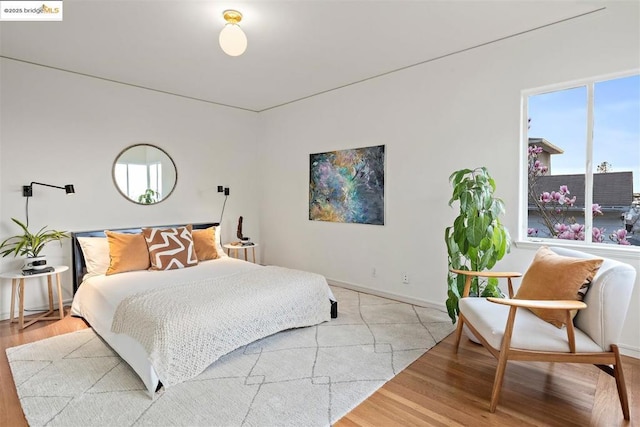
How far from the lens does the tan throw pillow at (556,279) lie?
2036 millimetres

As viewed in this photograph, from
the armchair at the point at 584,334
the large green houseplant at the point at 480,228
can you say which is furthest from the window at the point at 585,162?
the armchair at the point at 584,334

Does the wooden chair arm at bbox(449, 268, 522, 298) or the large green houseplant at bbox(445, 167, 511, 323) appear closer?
the wooden chair arm at bbox(449, 268, 522, 298)

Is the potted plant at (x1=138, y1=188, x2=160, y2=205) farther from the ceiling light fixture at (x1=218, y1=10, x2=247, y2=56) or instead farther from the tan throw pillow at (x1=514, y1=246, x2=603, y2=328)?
the tan throw pillow at (x1=514, y1=246, x2=603, y2=328)

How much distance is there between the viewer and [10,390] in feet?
7.09

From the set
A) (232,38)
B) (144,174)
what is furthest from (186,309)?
(144,174)

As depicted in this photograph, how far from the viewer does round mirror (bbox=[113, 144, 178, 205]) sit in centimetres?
413

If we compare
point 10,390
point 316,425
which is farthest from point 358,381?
point 10,390

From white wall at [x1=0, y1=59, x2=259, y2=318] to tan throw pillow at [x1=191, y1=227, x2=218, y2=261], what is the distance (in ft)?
2.44

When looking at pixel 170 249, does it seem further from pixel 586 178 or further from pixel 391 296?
pixel 586 178

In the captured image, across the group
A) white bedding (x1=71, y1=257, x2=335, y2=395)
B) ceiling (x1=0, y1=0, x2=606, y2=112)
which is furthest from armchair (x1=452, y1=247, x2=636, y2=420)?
ceiling (x1=0, y1=0, x2=606, y2=112)

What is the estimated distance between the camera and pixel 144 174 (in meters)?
4.30

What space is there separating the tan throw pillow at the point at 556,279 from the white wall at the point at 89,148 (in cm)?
404

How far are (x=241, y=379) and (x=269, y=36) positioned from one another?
107 inches

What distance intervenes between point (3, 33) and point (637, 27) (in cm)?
498
